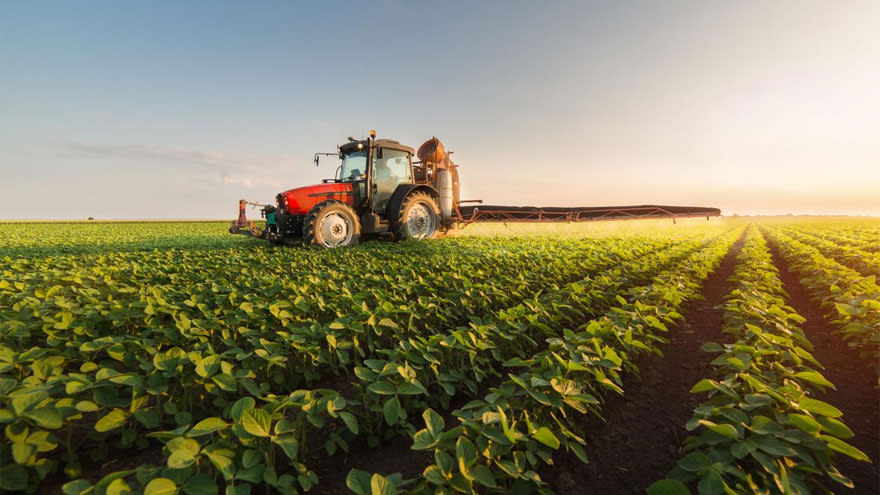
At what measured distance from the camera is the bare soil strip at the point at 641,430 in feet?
6.70

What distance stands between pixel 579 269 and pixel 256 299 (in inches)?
218

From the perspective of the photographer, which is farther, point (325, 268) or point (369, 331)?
point (325, 268)

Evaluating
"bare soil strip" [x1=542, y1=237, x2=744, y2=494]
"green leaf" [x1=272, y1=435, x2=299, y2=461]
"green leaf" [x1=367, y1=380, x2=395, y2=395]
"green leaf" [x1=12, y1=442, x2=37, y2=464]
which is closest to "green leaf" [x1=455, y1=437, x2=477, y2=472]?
"green leaf" [x1=367, y1=380, x2=395, y2=395]

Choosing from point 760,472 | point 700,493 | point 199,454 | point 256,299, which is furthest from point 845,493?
point 256,299

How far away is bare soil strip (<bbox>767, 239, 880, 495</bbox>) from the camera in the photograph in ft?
6.88

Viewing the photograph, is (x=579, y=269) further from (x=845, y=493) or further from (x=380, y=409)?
(x=380, y=409)

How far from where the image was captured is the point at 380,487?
135cm

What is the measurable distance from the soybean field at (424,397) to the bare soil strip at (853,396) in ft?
0.07

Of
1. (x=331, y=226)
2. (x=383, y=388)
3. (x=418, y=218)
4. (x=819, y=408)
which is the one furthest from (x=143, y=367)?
(x=418, y=218)

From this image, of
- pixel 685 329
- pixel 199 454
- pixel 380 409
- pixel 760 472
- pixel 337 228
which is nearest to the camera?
pixel 199 454

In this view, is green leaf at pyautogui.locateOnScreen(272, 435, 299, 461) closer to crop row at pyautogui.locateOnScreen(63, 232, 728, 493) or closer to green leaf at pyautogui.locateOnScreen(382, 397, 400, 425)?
crop row at pyautogui.locateOnScreen(63, 232, 728, 493)

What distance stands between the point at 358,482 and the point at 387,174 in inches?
365

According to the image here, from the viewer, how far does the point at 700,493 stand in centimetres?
140

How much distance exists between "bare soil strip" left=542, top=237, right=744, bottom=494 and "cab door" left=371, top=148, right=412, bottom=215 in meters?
7.84
